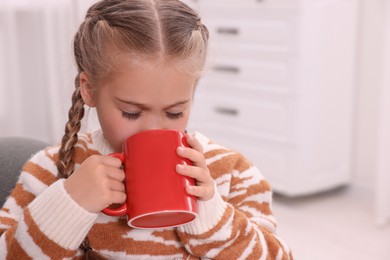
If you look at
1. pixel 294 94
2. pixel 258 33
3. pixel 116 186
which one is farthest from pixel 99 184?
pixel 258 33

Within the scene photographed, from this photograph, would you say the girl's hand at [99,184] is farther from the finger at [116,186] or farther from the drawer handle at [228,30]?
the drawer handle at [228,30]

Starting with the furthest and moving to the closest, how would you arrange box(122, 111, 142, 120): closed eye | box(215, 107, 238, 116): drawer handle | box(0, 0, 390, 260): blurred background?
box(215, 107, 238, 116): drawer handle → box(0, 0, 390, 260): blurred background → box(122, 111, 142, 120): closed eye

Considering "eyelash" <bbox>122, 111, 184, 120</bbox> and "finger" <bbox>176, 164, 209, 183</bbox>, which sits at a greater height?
"eyelash" <bbox>122, 111, 184, 120</bbox>

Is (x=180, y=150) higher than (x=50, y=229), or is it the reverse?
(x=180, y=150)

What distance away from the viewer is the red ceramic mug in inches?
27.8

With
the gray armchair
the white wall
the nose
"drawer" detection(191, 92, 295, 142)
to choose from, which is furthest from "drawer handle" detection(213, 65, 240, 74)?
the nose

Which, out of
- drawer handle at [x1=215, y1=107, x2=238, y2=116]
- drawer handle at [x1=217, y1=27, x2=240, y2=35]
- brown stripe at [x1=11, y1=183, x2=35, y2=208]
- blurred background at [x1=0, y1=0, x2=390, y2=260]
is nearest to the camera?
brown stripe at [x1=11, y1=183, x2=35, y2=208]

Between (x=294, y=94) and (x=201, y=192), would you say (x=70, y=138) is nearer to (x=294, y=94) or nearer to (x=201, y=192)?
(x=201, y=192)

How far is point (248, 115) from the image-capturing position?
2.74m

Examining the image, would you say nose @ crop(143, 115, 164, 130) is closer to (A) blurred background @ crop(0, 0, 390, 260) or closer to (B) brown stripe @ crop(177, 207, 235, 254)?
(B) brown stripe @ crop(177, 207, 235, 254)

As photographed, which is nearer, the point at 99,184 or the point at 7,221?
the point at 99,184

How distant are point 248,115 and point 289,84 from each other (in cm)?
30

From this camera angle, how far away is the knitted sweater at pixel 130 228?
80 cm

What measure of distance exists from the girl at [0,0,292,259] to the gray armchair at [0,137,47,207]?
83mm
